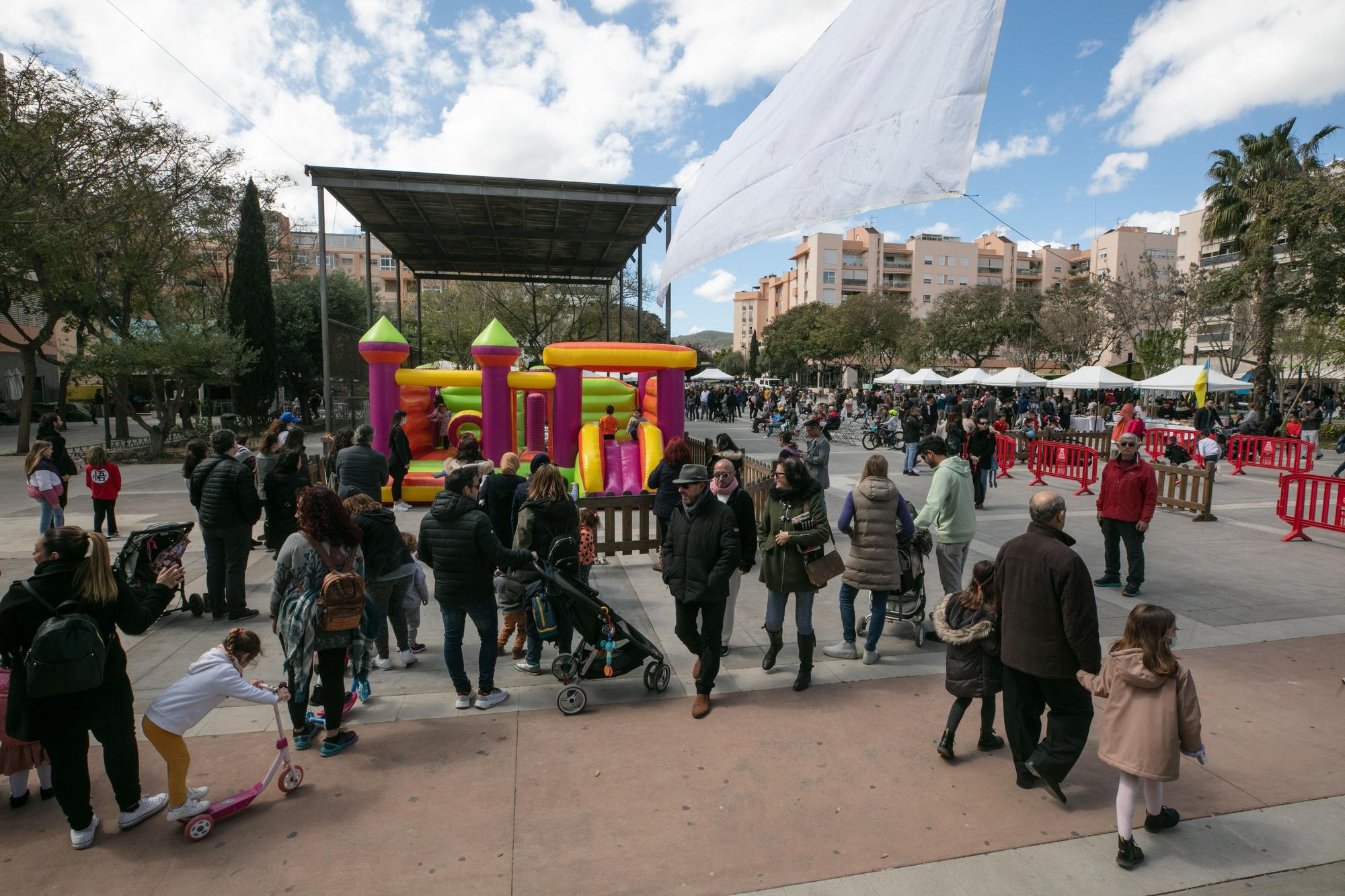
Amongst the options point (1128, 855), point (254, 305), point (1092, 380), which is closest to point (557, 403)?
point (1128, 855)

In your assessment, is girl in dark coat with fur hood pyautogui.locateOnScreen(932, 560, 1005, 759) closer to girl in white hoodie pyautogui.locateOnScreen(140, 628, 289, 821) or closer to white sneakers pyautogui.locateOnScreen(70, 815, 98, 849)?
girl in white hoodie pyautogui.locateOnScreen(140, 628, 289, 821)

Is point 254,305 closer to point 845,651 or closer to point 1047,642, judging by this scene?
point 845,651

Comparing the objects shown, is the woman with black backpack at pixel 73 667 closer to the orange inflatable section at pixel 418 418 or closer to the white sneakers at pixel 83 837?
the white sneakers at pixel 83 837

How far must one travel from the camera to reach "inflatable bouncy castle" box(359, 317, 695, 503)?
450 inches

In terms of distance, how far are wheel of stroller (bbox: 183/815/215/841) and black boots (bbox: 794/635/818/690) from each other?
134 inches

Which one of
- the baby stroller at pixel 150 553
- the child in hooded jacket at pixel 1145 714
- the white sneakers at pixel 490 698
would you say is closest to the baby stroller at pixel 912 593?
the child in hooded jacket at pixel 1145 714

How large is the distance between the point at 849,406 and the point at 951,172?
80.5 feet

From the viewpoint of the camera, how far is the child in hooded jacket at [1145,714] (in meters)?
3.09

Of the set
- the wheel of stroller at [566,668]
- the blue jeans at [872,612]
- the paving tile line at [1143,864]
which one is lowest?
the paving tile line at [1143,864]

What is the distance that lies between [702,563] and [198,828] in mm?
2840

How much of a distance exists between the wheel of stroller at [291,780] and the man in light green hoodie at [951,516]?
14.4 ft

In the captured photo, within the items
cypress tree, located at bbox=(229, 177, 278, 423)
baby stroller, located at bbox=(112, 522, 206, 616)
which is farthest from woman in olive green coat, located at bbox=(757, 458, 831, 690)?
cypress tree, located at bbox=(229, 177, 278, 423)

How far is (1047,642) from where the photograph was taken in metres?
3.48

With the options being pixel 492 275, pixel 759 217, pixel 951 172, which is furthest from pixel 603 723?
pixel 492 275
